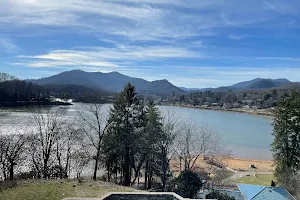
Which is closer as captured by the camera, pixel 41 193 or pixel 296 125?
pixel 41 193

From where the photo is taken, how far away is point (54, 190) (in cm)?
1388

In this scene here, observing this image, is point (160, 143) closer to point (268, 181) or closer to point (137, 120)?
point (137, 120)

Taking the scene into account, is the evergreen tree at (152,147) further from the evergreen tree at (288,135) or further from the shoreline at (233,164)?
the evergreen tree at (288,135)

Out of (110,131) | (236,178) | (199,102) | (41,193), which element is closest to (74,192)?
(41,193)

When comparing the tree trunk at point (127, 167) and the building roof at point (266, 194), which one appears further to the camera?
the tree trunk at point (127, 167)

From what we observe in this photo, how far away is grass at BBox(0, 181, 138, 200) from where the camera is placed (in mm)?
12938

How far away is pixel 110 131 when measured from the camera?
2270 centimetres

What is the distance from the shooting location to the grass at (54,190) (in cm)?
1294

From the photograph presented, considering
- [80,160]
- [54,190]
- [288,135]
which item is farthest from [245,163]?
[54,190]

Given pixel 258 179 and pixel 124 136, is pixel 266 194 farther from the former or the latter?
pixel 258 179

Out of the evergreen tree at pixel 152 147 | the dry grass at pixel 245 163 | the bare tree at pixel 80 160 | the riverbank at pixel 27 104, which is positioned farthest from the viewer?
the riverbank at pixel 27 104

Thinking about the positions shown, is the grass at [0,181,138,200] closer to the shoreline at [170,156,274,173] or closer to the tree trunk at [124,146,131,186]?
the tree trunk at [124,146,131,186]

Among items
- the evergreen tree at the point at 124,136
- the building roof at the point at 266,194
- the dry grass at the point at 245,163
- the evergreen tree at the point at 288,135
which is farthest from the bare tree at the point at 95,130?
the dry grass at the point at 245,163

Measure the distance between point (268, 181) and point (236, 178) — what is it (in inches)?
112
